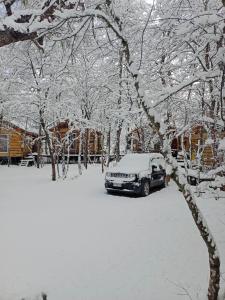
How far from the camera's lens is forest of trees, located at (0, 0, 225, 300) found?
4.26 meters

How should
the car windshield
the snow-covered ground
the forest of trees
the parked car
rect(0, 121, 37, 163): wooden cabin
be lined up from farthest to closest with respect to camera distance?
1. rect(0, 121, 37, 163): wooden cabin
2. the car windshield
3. the parked car
4. the snow-covered ground
5. the forest of trees

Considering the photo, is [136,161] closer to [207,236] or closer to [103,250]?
[103,250]

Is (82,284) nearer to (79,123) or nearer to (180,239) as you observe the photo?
(180,239)

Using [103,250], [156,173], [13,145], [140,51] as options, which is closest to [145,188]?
[156,173]

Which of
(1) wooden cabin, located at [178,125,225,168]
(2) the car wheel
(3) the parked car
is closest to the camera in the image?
(1) wooden cabin, located at [178,125,225,168]

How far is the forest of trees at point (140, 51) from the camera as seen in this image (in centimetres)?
426

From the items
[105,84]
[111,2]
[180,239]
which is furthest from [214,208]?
[105,84]

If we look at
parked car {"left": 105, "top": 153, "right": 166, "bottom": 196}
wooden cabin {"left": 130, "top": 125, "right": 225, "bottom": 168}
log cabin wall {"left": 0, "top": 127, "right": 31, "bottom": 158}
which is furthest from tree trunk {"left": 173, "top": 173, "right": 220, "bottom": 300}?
log cabin wall {"left": 0, "top": 127, "right": 31, "bottom": 158}

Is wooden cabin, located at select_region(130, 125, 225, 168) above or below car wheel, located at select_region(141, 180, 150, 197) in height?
above

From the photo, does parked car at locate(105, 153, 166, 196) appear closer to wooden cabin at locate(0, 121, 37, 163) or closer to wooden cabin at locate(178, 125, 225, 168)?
wooden cabin at locate(178, 125, 225, 168)

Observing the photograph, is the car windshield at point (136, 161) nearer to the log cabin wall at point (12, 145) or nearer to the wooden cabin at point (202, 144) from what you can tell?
the wooden cabin at point (202, 144)

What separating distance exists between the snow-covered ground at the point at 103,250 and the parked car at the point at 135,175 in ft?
5.60

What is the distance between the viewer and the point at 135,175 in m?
14.6

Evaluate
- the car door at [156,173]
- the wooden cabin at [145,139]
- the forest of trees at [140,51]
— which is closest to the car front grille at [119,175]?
the car door at [156,173]
